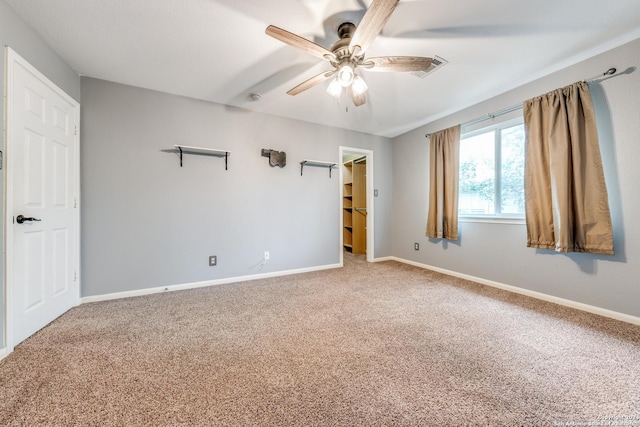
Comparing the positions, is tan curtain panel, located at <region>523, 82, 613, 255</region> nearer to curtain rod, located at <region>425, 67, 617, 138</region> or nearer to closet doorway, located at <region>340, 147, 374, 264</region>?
curtain rod, located at <region>425, 67, 617, 138</region>

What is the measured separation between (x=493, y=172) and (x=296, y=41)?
113 inches

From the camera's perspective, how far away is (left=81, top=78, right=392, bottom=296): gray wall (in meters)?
2.50

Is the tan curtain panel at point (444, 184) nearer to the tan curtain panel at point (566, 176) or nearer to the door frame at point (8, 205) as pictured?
the tan curtain panel at point (566, 176)

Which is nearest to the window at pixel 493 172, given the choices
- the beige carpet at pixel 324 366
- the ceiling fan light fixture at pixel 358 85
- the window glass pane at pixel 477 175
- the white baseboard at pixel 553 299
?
the window glass pane at pixel 477 175

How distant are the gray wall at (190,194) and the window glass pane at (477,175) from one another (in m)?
1.88

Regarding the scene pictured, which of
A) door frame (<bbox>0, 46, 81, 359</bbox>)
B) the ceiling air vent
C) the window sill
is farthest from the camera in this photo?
the window sill

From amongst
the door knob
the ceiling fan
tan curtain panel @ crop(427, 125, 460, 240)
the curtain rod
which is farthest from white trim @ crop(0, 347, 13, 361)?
the curtain rod

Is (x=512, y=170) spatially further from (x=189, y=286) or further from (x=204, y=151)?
(x=189, y=286)

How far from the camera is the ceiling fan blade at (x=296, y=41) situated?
145 cm

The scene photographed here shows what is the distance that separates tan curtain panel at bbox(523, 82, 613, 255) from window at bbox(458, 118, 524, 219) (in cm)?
26

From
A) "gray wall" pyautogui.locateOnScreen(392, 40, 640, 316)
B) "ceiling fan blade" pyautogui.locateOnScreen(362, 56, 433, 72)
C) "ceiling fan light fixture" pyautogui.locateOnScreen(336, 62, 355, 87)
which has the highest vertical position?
"ceiling fan blade" pyautogui.locateOnScreen(362, 56, 433, 72)

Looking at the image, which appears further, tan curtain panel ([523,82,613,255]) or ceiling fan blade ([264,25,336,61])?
tan curtain panel ([523,82,613,255])

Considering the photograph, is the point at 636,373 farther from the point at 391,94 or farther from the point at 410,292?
the point at 391,94

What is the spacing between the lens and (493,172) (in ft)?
9.87
